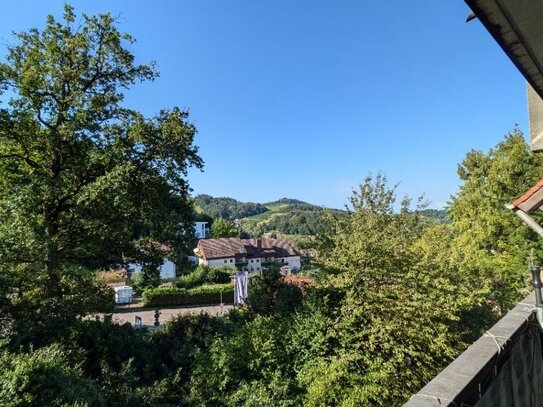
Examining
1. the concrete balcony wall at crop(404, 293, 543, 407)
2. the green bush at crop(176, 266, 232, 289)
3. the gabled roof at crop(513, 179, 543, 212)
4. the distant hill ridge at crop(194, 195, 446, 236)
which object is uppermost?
the distant hill ridge at crop(194, 195, 446, 236)

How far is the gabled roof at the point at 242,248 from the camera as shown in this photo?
2183 inches

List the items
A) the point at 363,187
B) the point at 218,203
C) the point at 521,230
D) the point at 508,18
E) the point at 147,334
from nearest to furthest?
the point at 508,18 < the point at 147,334 < the point at 363,187 < the point at 521,230 < the point at 218,203

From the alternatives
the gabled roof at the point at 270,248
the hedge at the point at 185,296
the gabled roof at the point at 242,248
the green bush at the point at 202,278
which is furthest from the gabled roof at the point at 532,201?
the gabled roof at the point at 270,248

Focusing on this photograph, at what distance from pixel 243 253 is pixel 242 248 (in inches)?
52.5

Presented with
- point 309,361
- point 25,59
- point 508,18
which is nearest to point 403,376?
point 309,361

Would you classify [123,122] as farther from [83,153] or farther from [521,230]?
[521,230]

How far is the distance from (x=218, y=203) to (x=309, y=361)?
177894 millimetres

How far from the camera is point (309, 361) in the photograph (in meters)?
6.85

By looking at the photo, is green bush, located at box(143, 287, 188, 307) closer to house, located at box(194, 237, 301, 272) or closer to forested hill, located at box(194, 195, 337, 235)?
house, located at box(194, 237, 301, 272)

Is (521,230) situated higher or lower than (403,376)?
higher

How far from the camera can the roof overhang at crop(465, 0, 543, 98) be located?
957mm

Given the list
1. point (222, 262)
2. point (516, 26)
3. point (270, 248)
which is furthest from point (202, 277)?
point (516, 26)

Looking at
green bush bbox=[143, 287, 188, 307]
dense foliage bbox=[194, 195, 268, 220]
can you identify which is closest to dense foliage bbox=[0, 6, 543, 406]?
green bush bbox=[143, 287, 188, 307]

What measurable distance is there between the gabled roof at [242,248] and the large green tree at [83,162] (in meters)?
43.8
